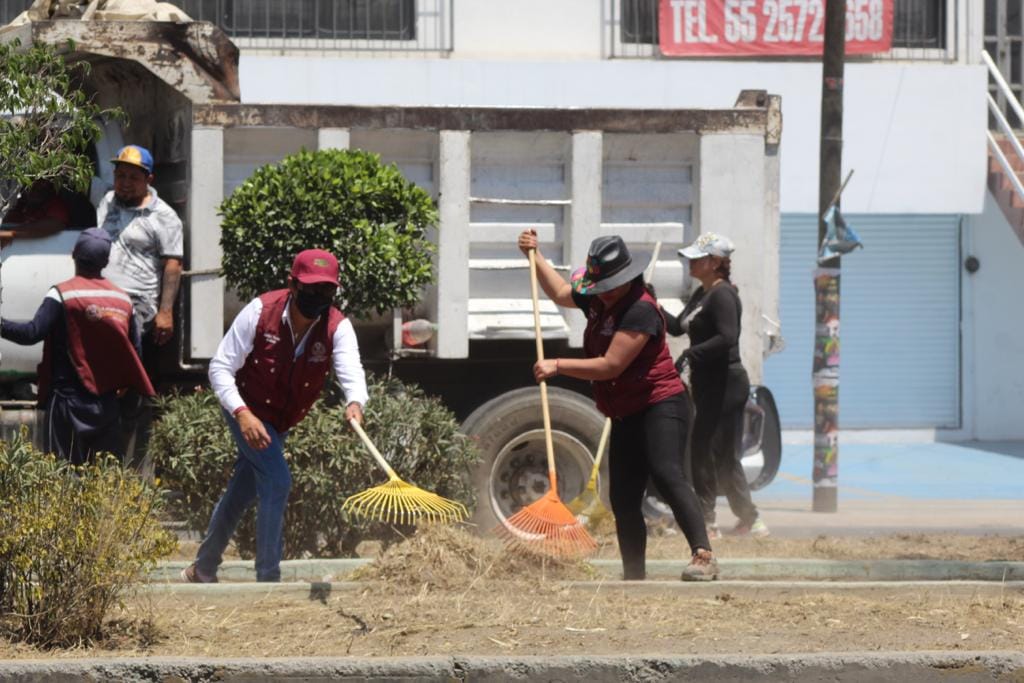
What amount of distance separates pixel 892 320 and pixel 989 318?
108cm

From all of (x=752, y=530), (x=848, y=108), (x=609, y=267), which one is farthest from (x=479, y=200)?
(x=848, y=108)

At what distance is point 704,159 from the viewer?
990cm

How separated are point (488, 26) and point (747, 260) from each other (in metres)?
8.84

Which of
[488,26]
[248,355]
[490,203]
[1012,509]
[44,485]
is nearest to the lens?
[44,485]

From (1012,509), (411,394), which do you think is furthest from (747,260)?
(1012,509)

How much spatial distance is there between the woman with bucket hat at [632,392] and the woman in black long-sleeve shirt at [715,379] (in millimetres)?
1590

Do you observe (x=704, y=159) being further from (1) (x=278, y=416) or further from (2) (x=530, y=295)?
(1) (x=278, y=416)

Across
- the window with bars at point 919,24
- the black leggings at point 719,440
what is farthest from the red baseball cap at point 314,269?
the window with bars at point 919,24

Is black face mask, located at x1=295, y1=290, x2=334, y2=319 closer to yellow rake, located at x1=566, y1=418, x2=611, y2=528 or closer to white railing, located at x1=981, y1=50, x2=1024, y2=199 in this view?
yellow rake, located at x1=566, y1=418, x2=611, y2=528

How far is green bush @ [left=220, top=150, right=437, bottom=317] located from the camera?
8898mm

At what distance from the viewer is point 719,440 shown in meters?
10.2

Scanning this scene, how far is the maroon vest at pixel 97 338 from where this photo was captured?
8.47 metres

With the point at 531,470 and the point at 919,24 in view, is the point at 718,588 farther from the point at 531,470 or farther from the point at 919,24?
the point at 919,24

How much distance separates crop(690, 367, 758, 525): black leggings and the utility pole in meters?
2.51
